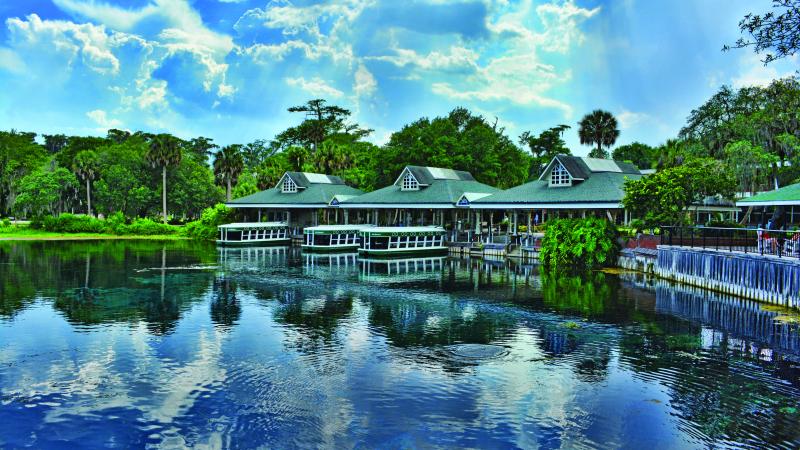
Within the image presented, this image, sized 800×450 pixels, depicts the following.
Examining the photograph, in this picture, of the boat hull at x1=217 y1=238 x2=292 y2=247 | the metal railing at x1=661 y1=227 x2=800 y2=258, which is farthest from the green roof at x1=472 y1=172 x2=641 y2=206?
the boat hull at x1=217 y1=238 x2=292 y2=247

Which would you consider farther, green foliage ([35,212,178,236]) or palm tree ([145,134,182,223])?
palm tree ([145,134,182,223])

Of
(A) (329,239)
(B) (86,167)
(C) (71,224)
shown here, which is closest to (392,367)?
(A) (329,239)

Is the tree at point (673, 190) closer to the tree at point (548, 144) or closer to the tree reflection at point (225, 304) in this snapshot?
the tree reflection at point (225, 304)

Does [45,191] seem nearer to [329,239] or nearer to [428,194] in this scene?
[329,239]

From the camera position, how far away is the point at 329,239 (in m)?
56.3

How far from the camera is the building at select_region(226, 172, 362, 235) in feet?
224

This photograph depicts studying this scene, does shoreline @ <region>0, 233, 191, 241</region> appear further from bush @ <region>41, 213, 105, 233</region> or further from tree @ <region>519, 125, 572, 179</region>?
tree @ <region>519, 125, 572, 179</region>

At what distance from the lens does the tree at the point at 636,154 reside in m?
97.6

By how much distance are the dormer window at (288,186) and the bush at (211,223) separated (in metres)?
8.10

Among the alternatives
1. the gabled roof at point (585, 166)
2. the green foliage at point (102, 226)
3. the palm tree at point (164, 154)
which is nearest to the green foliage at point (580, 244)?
the gabled roof at point (585, 166)

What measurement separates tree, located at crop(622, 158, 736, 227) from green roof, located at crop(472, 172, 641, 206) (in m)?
4.19

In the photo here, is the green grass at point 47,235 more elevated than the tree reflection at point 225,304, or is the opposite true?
the green grass at point 47,235

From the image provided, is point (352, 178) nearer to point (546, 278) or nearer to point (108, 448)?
point (546, 278)

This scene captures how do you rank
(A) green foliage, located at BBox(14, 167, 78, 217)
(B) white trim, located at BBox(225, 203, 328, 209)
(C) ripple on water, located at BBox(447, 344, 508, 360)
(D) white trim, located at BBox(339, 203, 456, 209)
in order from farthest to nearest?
(A) green foliage, located at BBox(14, 167, 78, 217) < (B) white trim, located at BBox(225, 203, 328, 209) < (D) white trim, located at BBox(339, 203, 456, 209) < (C) ripple on water, located at BBox(447, 344, 508, 360)
